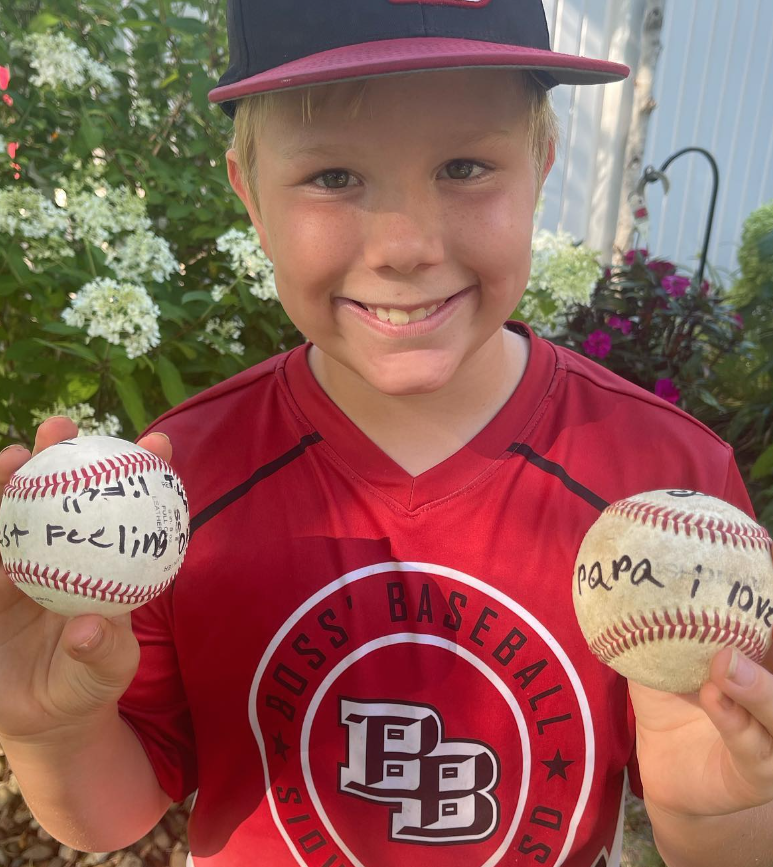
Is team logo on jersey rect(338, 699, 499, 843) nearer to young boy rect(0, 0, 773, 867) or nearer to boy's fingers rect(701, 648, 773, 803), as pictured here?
young boy rect(0, 0, 773, 867)

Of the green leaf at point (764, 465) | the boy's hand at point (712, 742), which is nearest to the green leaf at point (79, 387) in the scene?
the boy's hand at point (712, 742)

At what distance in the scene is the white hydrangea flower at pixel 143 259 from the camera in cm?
269

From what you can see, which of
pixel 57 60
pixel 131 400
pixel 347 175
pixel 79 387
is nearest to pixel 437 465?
pixel 347 175

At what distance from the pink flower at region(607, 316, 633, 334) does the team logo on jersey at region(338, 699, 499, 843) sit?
336cm

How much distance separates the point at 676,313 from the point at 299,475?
3.47 meters

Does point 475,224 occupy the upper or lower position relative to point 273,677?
upper

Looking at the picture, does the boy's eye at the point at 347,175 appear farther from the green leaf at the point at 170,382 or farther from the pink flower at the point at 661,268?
the pink flower at the point at 661,268

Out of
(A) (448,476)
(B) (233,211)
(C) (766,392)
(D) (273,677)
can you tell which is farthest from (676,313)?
(D) (273,677)

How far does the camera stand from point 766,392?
15.5 ft

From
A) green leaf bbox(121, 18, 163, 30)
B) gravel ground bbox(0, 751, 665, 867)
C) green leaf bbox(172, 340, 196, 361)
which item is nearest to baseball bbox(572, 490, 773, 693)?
green leaf bbox(172, 340, 196, 361)

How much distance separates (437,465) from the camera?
4.86 ft

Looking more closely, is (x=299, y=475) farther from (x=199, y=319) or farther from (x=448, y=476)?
(x=199, y=319)

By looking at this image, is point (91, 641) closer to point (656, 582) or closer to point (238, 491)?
point (238, 491)

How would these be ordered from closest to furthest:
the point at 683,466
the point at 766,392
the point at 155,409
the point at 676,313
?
the point at 683,466
the point at 155,409
the point at 676,313
the point at 766,392
